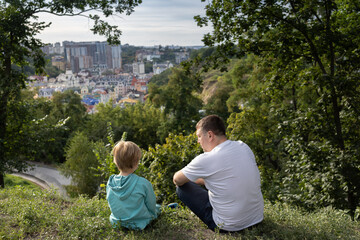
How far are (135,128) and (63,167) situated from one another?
1127 centimetres

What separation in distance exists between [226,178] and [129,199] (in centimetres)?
113

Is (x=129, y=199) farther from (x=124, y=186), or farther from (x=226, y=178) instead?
(x=226, y=178)

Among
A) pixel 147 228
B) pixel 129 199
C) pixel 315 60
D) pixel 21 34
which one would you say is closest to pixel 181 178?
pixel 129 199

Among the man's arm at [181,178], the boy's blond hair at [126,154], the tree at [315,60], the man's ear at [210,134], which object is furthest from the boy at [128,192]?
the tree at [315,60]

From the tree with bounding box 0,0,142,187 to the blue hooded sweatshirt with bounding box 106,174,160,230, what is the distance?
716 cm

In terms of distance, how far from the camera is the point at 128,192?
11.7ft

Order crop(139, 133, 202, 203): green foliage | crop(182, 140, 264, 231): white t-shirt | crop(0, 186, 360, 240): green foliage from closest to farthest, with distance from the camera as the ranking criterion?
crop(182, 140, 264, 231): white t-shirt < crop(0, 186, 360, 240): green foliage < crop(139, 133, 202, 203): green foliage

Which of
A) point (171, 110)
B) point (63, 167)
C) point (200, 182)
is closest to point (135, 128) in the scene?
point (171, 110)

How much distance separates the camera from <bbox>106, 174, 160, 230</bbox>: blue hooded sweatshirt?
3576 millimetres

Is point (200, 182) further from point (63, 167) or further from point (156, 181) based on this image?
point (63, 167)

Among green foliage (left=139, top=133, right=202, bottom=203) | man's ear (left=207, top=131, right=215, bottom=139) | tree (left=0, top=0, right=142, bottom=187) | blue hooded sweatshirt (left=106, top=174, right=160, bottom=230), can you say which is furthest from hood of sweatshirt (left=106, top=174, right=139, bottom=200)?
tree (left=0, top=0, right=142, bottom=187)

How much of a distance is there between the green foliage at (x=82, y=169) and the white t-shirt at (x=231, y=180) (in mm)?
21127

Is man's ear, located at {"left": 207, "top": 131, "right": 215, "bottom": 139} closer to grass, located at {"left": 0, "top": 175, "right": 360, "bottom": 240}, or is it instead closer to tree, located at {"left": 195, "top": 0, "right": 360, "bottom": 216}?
grass, located at {"left": 0, "top": 175, "right": 360, "bottom": 240}

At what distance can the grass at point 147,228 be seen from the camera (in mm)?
3471
